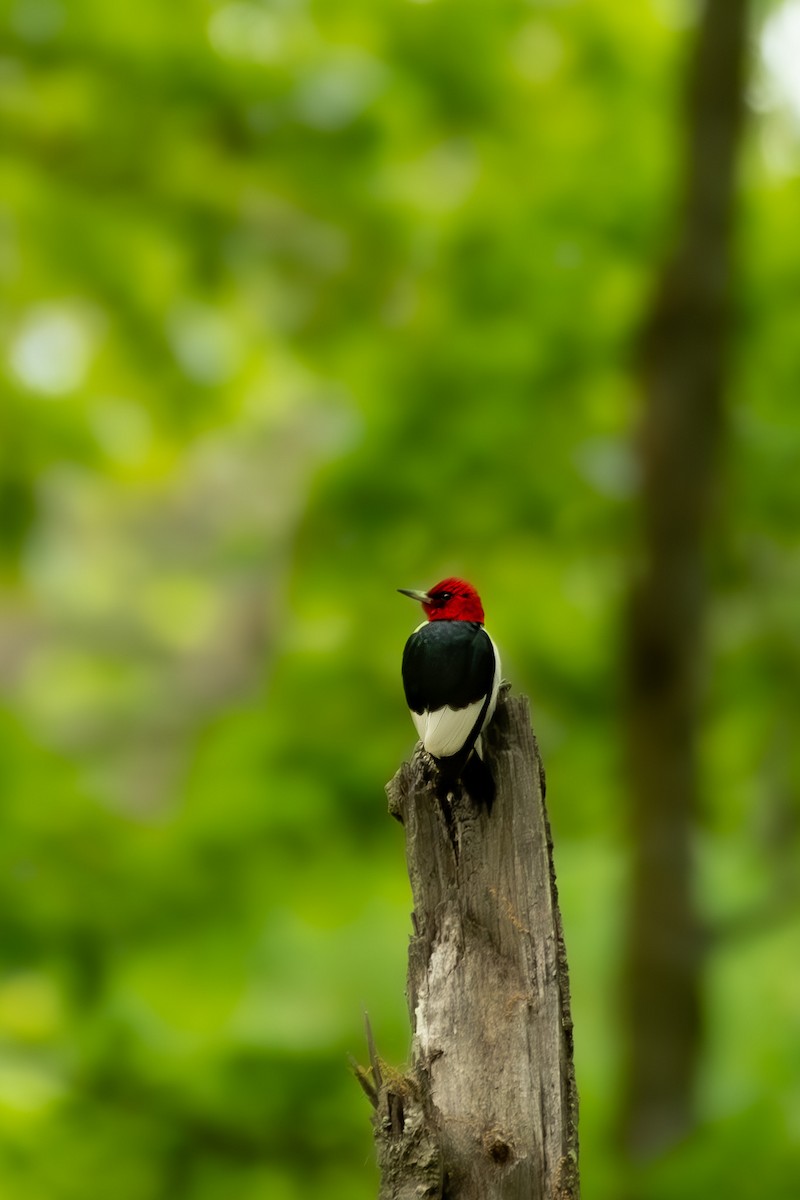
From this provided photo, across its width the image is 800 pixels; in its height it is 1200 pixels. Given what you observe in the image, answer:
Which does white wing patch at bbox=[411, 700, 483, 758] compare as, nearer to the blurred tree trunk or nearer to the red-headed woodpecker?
the red-headed woodpecker

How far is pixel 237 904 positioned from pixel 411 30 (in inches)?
147

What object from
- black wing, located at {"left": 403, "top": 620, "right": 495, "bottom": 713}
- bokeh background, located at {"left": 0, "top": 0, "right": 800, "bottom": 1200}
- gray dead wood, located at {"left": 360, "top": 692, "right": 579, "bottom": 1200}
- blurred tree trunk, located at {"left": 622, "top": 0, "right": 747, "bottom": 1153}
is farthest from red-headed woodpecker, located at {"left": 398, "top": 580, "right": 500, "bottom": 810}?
blurred tree trunk, located at {"left": 622, "top": 0, "right": 747, "bottom": 1153}

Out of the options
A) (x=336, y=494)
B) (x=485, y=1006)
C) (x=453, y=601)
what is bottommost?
(x=485, y=1006)

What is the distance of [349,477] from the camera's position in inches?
191

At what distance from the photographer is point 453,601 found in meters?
2.45

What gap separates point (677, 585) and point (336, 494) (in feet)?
5.23

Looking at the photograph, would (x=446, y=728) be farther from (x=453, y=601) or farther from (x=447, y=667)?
(x=453, y=601)

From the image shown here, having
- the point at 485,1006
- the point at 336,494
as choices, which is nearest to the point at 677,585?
the point at 336,494

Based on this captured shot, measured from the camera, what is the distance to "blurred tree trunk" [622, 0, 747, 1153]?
208 inches

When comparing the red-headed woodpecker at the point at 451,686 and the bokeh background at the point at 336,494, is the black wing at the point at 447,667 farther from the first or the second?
the bokeh background at the point at 336,494

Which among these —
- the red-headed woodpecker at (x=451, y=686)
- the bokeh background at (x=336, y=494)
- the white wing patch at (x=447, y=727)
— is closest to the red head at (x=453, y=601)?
the red-headed woodpecker at (x=451, y=686)

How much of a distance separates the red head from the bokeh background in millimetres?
2310

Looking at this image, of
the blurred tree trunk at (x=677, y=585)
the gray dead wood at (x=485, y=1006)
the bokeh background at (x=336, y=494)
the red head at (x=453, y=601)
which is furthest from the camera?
the blurred tree trunk at (x=677, y=585)

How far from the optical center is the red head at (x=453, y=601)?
95.9 inches
